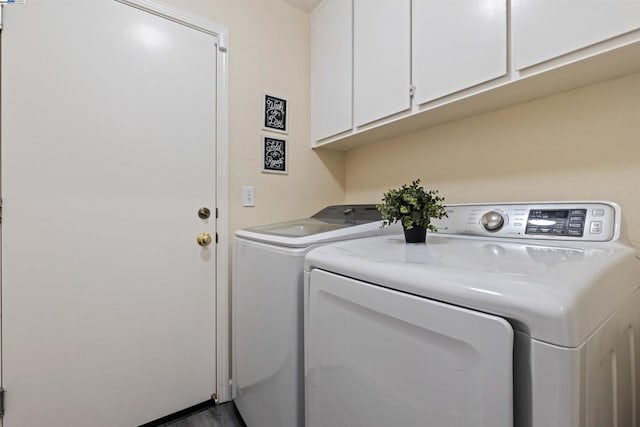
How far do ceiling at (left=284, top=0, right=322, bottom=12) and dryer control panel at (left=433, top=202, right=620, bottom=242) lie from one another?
164cm

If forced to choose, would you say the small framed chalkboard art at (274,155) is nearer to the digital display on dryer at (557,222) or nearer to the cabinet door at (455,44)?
the cabinet door at (455,44)

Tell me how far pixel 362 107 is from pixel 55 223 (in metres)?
1.57

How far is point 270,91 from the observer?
1.80 meters

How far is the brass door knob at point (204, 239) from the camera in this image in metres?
1.53

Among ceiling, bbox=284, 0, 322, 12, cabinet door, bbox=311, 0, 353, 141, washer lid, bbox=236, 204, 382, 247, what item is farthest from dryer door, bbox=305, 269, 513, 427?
ceiling, bbox=284, 0, 322, 12

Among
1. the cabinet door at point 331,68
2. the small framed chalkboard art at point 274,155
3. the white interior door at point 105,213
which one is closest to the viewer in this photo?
the white interior door at point 105,213

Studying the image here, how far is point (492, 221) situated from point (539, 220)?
0.14 m

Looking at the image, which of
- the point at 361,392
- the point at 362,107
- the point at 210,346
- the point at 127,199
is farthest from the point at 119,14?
the point at 361,392

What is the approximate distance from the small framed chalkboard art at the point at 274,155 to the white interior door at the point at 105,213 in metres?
0.32

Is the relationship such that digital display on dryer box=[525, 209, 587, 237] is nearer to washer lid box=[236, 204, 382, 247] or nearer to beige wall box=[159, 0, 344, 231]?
washer lid box=[236, 204, 382, 247]

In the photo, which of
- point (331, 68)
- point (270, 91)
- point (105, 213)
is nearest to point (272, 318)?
point (105, 213)

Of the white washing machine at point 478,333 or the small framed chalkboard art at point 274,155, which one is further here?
the small framed chalkboard art at point 274,155

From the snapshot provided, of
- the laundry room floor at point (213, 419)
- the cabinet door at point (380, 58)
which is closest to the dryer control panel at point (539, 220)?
the cabinet door at point (380, 58)

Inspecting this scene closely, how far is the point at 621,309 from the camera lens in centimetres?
57
